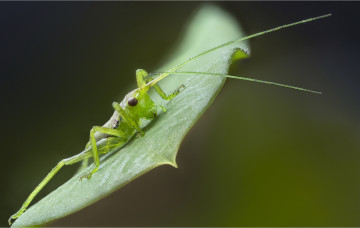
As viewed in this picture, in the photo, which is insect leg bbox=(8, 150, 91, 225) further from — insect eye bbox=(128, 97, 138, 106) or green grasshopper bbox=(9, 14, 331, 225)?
insect eye bbox=(128, 97, 138, 106)

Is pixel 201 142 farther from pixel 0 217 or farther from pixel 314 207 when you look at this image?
pixel 0 217

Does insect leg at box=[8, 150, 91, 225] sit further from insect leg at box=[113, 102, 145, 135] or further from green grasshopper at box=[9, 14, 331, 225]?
insect leg at box=[113, 102, 145, 135]

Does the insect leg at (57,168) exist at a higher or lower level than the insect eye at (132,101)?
lower

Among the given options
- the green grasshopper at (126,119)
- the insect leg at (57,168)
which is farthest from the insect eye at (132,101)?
the insect leg at (57,168)

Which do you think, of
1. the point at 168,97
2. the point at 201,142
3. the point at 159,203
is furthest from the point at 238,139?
the point at 168,97

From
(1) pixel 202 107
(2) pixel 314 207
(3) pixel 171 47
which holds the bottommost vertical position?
(2) pixel 314 207

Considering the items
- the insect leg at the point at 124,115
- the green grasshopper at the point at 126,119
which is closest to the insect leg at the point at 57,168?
the green grasshopper at the point at 126,119

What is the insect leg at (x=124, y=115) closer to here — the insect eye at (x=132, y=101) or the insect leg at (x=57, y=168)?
the insect eye at (x=132, y=101)

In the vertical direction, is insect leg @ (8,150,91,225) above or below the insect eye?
below

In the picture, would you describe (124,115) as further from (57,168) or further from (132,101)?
(57,168)

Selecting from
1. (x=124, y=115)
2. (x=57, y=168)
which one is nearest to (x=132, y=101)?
(x=124, y=115)

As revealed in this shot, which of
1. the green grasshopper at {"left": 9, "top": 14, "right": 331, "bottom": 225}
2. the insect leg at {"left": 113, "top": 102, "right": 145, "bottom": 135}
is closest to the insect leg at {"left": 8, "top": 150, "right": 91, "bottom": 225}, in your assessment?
the green grasshopper at {"left": 9, "top": 14, "right": 331, "bottom": 225}
